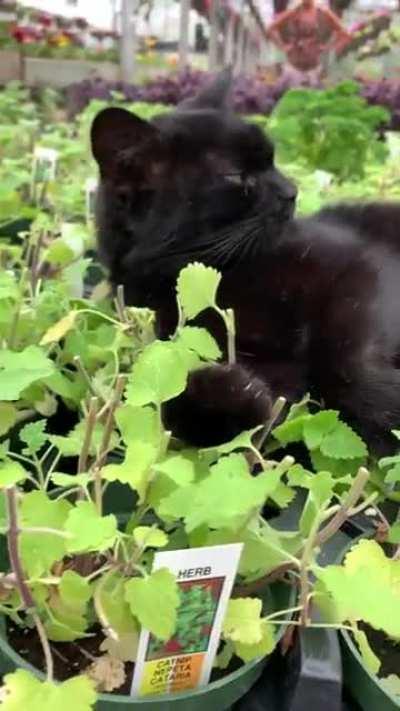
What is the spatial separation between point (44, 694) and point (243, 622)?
0.53 ft

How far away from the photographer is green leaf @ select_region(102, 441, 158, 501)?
0.61 metres

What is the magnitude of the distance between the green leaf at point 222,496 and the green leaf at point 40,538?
8 centimetres

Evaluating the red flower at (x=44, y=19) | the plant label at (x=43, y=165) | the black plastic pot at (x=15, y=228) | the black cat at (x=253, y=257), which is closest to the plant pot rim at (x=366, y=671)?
the black cat at (x=253, y=257)

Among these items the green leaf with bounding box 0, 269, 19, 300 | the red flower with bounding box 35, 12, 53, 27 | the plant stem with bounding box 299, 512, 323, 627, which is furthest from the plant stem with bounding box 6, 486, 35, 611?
the red flower with bounding box 35, 12, 53, 27

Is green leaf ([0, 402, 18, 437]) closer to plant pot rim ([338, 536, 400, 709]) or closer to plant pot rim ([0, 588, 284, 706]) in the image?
plant pot rim ([0, 588, 284, 706])

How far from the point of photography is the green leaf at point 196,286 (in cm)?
80

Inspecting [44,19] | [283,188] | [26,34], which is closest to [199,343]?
[283,188]

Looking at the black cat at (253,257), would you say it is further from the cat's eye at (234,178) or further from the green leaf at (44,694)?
the green leaf at (44,694)

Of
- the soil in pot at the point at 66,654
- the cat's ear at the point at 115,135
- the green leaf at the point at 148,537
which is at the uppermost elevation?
the cat's ear at the point at 115,135

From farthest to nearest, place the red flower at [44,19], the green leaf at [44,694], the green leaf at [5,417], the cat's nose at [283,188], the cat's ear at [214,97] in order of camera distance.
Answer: the red flower at [44,19], the cat's ear at [214,97], the cat's nose at [283,188], the green leaf at [5,417], the green leaf at [44,694]

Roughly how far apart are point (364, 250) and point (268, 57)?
6.50 meters

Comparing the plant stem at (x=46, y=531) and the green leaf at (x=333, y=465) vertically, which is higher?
the plant stem at (x=46, y=531)

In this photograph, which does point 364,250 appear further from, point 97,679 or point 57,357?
point 97,679

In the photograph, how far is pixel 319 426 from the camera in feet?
2.65
